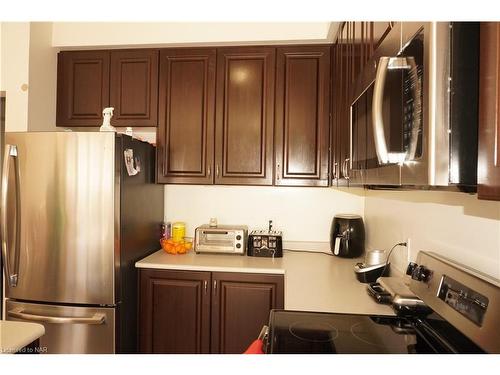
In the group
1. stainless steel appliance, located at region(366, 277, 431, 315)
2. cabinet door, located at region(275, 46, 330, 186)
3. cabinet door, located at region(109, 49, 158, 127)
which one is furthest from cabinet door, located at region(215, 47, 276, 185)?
stainless steel appliance, located at region(366, 277, 431, 315)

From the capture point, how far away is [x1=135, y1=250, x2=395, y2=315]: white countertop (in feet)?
3.98

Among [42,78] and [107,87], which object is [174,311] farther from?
[42,78]

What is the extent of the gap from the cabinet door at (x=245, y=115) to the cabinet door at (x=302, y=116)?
0.21 ft

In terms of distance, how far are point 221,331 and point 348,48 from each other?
172 cm

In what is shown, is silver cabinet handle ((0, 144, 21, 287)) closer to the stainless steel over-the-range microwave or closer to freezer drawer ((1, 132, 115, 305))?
freezer drawer ((1, 132, 115, 305))

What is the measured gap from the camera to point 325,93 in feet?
6.68

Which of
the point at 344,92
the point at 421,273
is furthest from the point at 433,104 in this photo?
the point at 344,92

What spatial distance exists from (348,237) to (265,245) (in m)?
0.57

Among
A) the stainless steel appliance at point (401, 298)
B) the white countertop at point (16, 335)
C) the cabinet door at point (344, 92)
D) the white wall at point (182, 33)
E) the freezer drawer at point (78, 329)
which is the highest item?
the white wall at point (182, 33)

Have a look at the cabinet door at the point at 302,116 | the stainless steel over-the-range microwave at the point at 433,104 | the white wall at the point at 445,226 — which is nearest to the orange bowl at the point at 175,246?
the cabinet door at the point at 302,116

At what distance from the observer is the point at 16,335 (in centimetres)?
89

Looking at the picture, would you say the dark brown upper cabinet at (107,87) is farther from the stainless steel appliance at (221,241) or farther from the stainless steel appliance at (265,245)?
the stainless steel appliance at (265,245)

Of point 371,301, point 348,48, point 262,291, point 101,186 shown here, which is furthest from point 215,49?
point 371,301

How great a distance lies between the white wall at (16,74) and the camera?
6.40 ft
